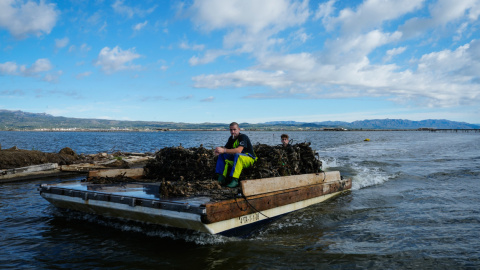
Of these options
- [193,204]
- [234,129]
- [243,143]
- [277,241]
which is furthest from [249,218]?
[234,129]

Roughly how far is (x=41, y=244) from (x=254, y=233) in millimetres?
4802

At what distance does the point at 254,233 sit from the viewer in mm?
7992

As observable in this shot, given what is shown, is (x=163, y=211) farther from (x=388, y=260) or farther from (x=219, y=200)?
(x=388, y=260)

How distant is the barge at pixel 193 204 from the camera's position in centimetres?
659

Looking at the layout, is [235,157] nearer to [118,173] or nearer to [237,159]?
[237,159]

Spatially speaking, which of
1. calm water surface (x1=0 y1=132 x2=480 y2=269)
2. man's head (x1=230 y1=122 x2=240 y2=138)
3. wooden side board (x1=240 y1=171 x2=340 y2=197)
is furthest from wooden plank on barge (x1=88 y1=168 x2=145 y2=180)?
wooden side board (x1=240 y1=171 x2=340 y2=197)

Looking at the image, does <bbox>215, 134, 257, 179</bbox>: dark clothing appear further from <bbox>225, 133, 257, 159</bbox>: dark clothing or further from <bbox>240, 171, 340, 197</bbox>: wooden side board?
<bbox>240, 171, 340, 197</bbox>: wooden side board

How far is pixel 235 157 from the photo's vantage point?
8.58 meters

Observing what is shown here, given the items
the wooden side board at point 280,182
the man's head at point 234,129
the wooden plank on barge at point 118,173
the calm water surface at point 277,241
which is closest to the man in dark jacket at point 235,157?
the man's head at point 234,129

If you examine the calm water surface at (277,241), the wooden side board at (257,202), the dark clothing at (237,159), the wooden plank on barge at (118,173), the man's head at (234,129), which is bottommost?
the calm water surface at (277,241)

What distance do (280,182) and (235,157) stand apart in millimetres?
1485

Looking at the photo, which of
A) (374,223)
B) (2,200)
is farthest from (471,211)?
(2,200)

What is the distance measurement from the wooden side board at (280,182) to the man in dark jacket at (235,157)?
2.86 ft

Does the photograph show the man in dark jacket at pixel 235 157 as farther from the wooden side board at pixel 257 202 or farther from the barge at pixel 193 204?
the wooden side board at pixel 257 202
